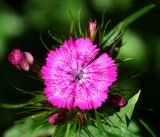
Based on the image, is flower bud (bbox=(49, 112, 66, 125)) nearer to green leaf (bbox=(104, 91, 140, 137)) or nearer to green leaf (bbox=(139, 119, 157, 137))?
green leaf (bbox=(104, 91, 140, 137))

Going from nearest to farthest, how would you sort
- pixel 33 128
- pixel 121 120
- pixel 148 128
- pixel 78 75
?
pixel 121 120, pixel 78 75, pixel 148 128, pixel 33 128

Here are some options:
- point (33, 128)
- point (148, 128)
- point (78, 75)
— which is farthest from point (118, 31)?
point (33, 128)

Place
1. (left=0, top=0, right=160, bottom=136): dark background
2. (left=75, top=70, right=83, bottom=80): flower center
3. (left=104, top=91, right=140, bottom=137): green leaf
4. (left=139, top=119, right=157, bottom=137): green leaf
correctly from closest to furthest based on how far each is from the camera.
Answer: (left=104, top=91, right=140, bottom=137): green leaf
(left=75, top=70, right=83, bottom=80): flower center
(left=139, top=119, right=157, bottom=137): green leaf
(left=0, top=0, right=160, bottom=136): dark background

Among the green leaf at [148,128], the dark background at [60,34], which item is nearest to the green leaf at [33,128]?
the dark background at [60,34]

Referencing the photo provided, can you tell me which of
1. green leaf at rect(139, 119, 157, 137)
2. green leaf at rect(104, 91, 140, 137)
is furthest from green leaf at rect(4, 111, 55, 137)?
green leaf at rect(139, 119, 157, 137)

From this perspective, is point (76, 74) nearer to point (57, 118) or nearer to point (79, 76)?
point (79, 76)

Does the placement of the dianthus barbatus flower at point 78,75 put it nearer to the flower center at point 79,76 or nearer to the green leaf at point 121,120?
the flower center at point 79,76
